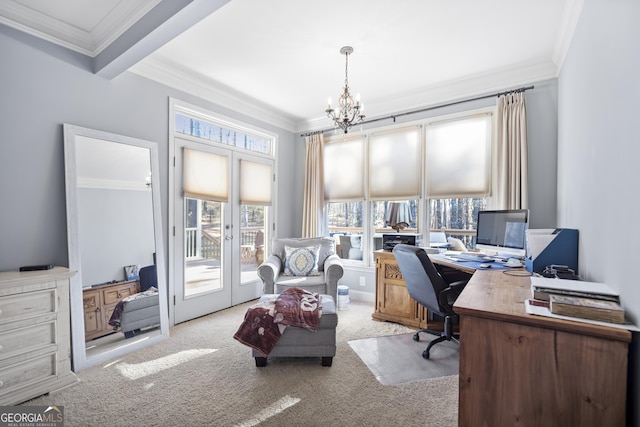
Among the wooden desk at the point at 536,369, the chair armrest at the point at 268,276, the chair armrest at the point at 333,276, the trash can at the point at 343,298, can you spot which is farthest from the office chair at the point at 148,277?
the wooden desk at the point at 536,369

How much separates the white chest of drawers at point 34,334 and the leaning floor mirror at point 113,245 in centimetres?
24

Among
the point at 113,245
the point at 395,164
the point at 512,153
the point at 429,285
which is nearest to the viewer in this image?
the point at 429,285

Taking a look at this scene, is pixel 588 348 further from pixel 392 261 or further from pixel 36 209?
pixel 36 209

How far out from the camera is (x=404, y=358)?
2486 millimetres

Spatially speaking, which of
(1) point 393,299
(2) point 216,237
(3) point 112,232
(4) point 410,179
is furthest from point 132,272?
(4) point 410,179

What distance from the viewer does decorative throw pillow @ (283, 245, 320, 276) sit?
354 cm

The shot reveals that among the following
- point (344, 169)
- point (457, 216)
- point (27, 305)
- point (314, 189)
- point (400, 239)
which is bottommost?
point (27, 305)

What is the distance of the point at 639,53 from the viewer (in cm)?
103

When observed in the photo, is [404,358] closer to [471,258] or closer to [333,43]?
[471,258]

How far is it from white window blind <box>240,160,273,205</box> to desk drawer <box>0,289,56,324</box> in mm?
2227

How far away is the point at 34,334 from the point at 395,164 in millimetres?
3753

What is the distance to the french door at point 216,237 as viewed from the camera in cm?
329

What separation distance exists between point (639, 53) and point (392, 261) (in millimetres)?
2592

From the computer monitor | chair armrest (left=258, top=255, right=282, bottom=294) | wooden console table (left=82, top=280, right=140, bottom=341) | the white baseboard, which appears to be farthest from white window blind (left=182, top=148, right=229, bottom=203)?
the computer monitor
